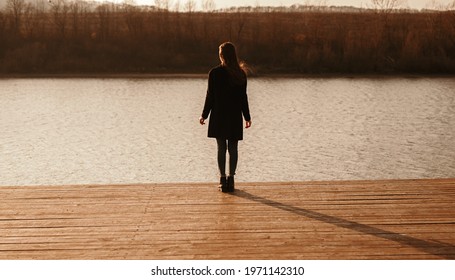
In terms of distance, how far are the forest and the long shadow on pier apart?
15.6m

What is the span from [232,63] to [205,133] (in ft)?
17.5

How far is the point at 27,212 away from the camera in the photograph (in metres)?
4.07

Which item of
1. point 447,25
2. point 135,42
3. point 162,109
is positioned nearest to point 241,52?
point 135,42

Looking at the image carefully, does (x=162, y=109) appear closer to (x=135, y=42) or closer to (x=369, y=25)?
(x=135, y=42)

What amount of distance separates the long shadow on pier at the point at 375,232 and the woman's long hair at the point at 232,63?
78cm

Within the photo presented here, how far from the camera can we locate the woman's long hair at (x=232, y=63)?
436cm

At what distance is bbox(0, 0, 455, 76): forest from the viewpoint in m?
20.1

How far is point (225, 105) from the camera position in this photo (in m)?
4.49

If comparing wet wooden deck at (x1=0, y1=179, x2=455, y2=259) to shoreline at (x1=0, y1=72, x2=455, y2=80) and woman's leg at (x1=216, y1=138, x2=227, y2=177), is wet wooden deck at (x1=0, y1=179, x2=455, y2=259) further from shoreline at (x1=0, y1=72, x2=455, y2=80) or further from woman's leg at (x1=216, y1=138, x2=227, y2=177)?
shoreline at (x1=0, y1=72, x2=455, y2=80)

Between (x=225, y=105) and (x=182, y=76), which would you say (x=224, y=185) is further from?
(x=182, y=76)

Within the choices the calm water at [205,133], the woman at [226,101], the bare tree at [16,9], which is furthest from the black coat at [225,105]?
the bare tree at [16,9]

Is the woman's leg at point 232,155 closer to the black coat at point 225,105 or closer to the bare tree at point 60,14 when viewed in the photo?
the black coat at point 225,105

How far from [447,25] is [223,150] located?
18535mm

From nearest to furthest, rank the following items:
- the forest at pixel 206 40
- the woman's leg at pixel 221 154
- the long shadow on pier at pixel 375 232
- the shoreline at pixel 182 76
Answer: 1. the long shadow on pier at pixel 375 232
2. the woman's leg at pixel 221 154
3. the shoreline at pixel 182 76
4. the forest at pixel 206 40
